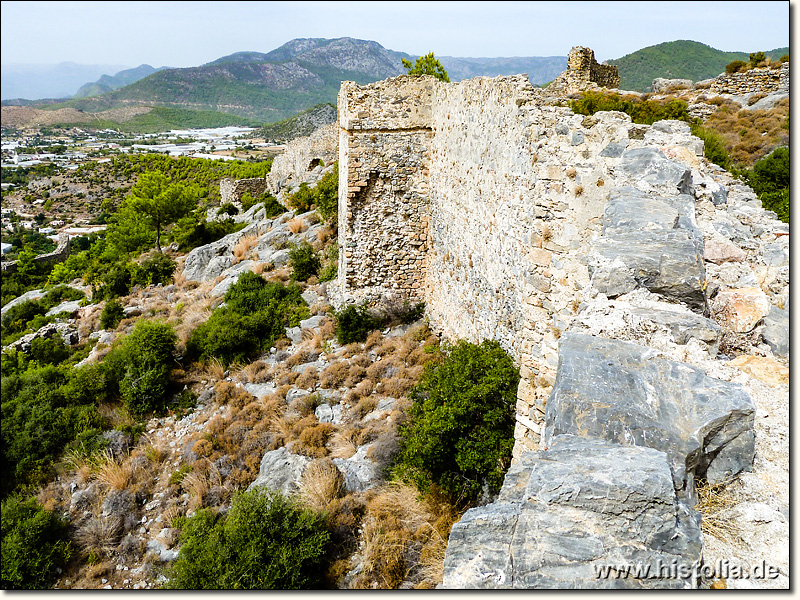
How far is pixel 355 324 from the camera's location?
35.5ft

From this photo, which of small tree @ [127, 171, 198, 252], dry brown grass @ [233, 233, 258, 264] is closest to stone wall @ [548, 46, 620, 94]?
dry brown grass @ [233, 233, 258, 264]

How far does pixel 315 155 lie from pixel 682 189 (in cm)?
2053

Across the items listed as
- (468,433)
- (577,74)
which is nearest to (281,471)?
(468,433)

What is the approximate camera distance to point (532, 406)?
426cm

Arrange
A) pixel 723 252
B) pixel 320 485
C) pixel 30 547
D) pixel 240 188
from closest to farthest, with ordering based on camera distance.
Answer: pixel 723 252
pixel 320 485
pixel 30 547
pixel 240 188

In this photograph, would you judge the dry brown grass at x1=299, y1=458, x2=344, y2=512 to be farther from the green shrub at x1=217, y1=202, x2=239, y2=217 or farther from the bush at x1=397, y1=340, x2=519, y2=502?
the green shrub at x1=217, y1=202, x2=239, y2=217

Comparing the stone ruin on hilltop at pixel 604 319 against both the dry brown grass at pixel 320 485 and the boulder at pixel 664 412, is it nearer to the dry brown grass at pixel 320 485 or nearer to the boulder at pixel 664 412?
the boulder at pixel 664 412

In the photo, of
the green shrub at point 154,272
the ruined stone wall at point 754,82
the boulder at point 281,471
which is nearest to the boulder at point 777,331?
the boulder at point 281,471

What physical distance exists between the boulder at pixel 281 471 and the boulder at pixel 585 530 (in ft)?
18.3

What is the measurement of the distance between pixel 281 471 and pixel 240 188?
76.1ft

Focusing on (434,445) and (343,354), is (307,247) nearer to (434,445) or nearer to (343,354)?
(343,354)

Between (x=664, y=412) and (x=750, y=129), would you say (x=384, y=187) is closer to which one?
(x=664, y=412)

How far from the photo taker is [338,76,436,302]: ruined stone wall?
32.2ft

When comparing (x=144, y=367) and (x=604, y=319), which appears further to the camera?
(x=144, y=367)
